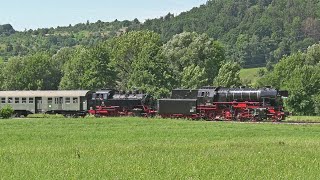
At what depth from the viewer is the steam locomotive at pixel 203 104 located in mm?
60938

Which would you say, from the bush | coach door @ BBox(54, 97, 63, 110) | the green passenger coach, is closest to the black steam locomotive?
the green passenger coach

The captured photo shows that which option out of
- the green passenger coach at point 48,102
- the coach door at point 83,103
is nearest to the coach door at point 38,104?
the green passenger coach at point 48,102

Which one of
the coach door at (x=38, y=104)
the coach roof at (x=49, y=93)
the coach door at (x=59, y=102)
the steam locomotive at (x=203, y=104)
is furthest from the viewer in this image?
the coach door at (x=38, y=104)

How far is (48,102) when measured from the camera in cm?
7525

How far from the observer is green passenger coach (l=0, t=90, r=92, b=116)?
73.8 metres

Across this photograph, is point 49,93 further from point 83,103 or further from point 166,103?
point 166,103

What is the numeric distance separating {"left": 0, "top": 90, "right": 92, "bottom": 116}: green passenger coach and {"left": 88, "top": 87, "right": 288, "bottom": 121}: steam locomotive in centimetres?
156

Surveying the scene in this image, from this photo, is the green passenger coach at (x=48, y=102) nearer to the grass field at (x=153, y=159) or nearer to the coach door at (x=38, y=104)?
the coach door at (x=38, y=104)

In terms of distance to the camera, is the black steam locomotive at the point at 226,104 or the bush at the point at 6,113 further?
the bush at the point at 6,113

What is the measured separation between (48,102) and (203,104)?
72.1 feet

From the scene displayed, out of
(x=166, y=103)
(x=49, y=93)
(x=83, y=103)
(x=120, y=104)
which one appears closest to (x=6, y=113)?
(x=49, y=93)

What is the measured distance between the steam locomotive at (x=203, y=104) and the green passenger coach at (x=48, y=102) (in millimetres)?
1564

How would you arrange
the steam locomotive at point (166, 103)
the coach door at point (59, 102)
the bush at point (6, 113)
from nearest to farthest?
the steam locomotive at point (166, 103), the bush at point (6, 113), the coach door at point (59, 102)

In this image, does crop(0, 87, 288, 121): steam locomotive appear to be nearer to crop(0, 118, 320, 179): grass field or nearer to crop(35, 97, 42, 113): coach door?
crop(35, 97, 42, 113): coach door
